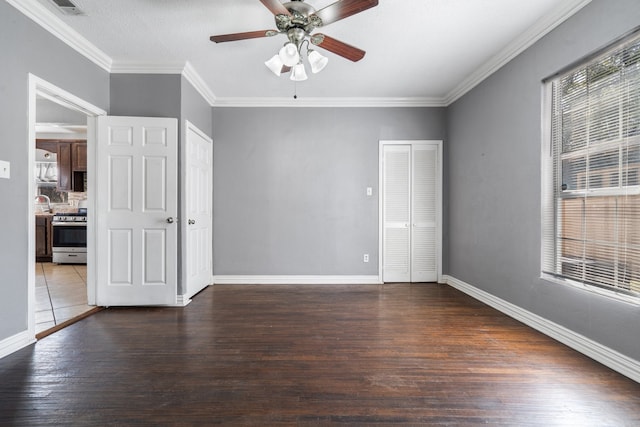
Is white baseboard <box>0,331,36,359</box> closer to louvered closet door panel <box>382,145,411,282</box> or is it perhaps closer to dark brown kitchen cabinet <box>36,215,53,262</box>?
louvered closet door panel <box>382,145,411,282</box>

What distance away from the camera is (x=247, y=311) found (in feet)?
10.5

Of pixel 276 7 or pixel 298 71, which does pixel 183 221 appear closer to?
pixel 298 71

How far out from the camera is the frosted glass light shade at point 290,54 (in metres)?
2.13

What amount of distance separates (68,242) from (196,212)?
3538 mm

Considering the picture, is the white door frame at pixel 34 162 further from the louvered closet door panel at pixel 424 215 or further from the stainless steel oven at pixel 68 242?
the louvered closet door panel at pixel 424 215

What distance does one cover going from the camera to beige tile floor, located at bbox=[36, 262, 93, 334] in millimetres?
2941

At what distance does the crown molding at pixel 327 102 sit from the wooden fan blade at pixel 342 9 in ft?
7.50

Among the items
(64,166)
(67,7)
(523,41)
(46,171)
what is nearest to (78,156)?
(64,166)

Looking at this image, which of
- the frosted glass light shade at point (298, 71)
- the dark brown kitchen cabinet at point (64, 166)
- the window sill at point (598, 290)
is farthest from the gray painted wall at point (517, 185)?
the dark brown kitchen cabinet at point (64, 166)

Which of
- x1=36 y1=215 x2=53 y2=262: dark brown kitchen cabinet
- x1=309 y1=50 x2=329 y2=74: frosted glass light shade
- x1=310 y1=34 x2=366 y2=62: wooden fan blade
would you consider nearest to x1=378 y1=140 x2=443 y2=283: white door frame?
x1=310 y1=34 x2=366 y2=62: wooden fan blade

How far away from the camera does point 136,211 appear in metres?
3.27

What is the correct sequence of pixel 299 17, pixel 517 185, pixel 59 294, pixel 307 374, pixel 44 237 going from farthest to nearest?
pixel 44 237, pixel 59 294, pixel 517 185, pixel 299 17, pixel 307 374

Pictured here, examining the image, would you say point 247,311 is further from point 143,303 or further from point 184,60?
point 184,60

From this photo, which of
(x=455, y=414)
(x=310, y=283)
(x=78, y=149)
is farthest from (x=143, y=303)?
(x=78, y=149)
